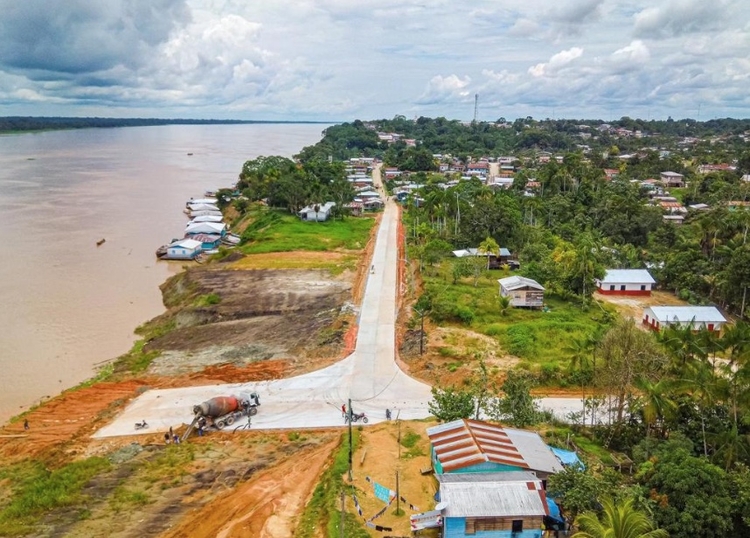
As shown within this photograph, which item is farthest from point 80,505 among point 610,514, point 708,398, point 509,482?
point 708,398

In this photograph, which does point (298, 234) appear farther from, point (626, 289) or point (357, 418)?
point (357, 418)

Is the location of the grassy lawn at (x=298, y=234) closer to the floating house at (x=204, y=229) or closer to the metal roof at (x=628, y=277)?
the floating house at (x=204, y=229)

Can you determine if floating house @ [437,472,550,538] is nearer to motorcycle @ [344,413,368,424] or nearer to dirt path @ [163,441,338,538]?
dirt path @ [163,441,338,538]

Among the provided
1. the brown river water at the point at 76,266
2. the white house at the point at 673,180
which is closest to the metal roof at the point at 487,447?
the brown river water at the point at 76,266

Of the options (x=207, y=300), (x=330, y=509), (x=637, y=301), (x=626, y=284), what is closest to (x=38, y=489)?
(x=330, y=509)

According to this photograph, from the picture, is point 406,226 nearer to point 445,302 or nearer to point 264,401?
point 445,302

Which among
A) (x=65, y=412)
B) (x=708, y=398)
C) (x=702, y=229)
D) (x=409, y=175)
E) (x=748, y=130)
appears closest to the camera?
(x=708, y=398)
